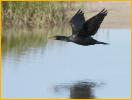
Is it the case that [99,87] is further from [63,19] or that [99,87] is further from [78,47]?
→ [63,19]

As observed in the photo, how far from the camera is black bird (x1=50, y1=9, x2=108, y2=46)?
10.2m

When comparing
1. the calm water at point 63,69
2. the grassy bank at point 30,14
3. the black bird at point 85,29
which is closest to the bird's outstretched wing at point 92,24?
the black bird at point 85,29

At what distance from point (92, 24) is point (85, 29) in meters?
0.22

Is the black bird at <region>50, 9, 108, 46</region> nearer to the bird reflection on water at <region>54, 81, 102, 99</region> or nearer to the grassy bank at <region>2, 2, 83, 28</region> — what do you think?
the bird reflection on water at <region>54, 81, 102, 99</region>

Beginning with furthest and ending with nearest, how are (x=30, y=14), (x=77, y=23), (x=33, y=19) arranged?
1. (x=33, y=19)
2. (x=30, y=14)
3. (x=77, y=23)

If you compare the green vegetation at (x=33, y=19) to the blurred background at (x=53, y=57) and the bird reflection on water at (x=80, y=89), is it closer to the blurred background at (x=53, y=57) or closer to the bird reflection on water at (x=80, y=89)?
the blurred background at (x=53, y=57)

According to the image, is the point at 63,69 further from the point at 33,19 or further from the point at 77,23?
the point at 33,19

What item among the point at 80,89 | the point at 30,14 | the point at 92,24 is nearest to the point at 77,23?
the point at 92,24

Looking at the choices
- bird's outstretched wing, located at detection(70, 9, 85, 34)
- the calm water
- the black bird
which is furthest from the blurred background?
bird's outstretched wing, located at detection(70, 9, 85, 34)

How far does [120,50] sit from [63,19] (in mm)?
5692

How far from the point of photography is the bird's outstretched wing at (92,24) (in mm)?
10203

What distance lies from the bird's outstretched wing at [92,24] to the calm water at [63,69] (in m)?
0.72

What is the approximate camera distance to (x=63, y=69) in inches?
448

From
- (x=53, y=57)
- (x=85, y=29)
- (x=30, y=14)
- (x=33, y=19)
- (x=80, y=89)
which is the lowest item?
(x=80, y=89)
